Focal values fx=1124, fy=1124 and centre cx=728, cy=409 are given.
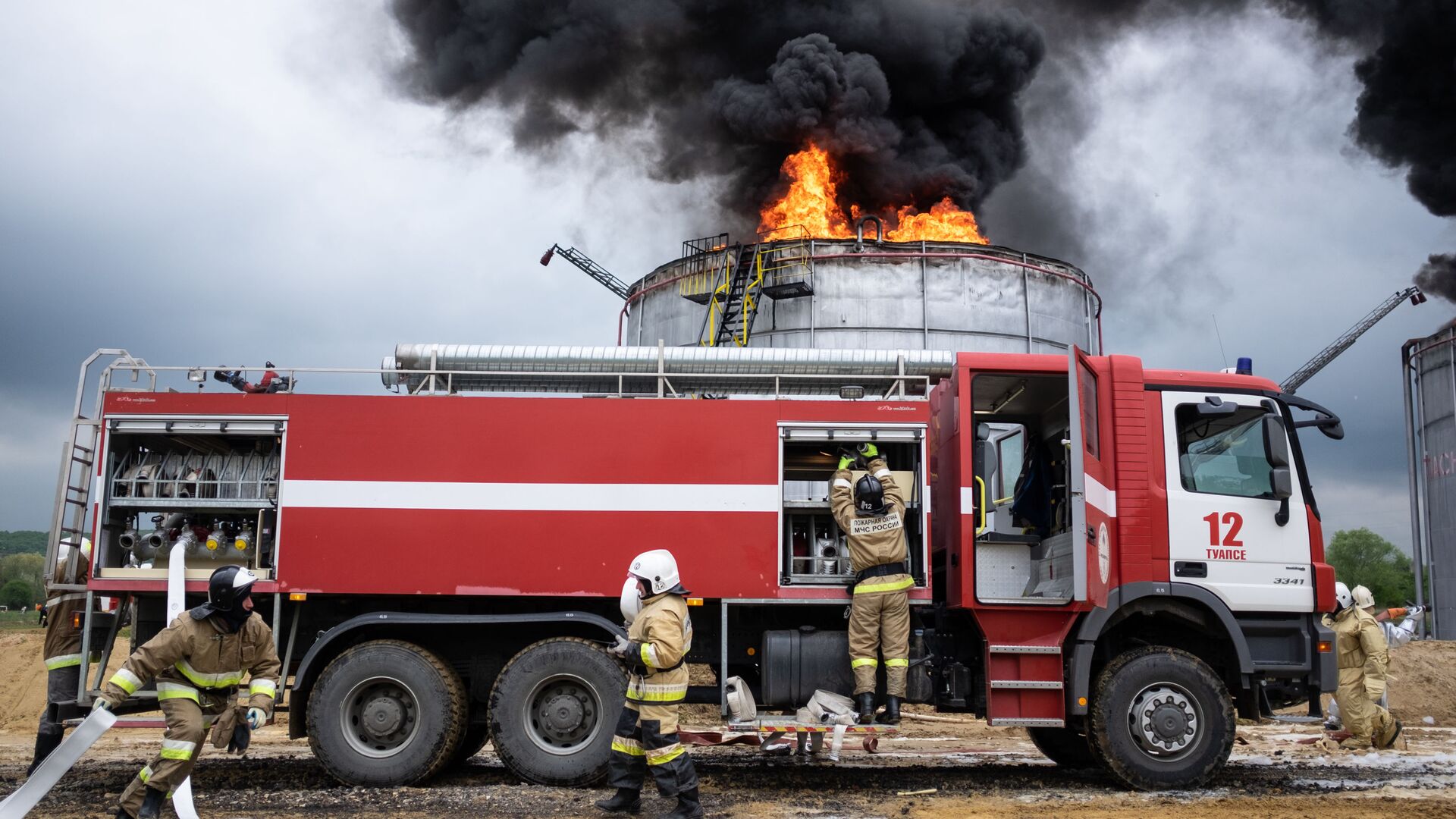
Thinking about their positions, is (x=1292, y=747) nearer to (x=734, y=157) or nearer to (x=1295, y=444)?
(x=1295, y=444)

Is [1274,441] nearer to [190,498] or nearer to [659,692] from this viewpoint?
[659,692]

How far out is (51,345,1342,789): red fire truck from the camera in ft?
28.6

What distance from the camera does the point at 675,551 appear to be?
29.1 feet

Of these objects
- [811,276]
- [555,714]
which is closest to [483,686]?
[555,714]

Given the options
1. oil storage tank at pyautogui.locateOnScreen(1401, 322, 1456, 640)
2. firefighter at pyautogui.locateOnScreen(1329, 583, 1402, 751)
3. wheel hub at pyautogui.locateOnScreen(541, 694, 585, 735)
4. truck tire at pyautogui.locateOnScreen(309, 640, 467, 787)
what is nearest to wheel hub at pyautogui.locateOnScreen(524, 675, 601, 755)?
wheel hub at pyautogui.locateOnScreen(541, 694, 585, 735)

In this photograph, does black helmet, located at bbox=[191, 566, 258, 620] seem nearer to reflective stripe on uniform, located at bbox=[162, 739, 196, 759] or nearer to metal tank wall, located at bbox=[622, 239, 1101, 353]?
reflective stripe on uniform, located at bbox=[162, 739, 196, 759]

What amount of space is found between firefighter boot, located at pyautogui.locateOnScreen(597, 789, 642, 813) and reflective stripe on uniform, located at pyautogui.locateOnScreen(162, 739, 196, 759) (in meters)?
2.61

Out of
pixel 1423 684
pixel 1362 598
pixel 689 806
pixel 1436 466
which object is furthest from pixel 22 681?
pixel 1436 466

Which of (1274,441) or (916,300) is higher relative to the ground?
(916,300)

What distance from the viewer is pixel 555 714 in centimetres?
870

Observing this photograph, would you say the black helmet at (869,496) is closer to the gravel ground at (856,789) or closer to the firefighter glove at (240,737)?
the gravel ground at (856,789)

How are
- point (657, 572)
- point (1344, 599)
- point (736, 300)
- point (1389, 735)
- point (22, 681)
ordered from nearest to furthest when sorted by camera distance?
1. point (657, 572)
2. point (1389, 735)
3. point (1344, 599)
4. point (22, 681)
5. point (736, 300)

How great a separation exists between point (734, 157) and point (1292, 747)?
24.9 metres

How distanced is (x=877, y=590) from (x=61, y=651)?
651cm
